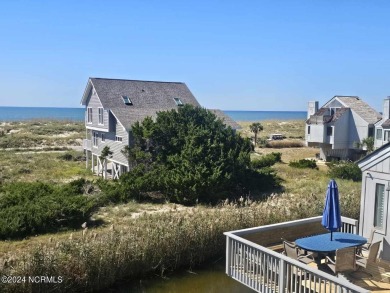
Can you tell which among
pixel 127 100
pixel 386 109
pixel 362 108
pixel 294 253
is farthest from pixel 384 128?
pixel 294 253

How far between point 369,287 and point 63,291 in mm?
7397

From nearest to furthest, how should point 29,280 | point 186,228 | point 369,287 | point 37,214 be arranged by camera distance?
point 369,287 < point 29,280 < point 186,228 < point 37,214

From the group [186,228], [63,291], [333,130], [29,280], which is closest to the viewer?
[29,280]

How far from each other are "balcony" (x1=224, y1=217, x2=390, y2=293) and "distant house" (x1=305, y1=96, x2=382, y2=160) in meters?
24.4

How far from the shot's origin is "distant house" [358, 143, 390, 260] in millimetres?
9273

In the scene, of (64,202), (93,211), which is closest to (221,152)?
(93,211)

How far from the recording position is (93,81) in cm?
2848

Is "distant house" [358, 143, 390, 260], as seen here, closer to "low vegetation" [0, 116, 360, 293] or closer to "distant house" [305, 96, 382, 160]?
"low vegetation" [0, 116, 360, 293]

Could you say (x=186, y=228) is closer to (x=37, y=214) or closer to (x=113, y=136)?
(x=37, y=214)

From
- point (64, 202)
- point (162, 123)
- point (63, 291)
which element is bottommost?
point (63, 291)

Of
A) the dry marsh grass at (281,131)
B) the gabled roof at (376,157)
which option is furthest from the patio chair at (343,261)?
the dry marsh grass at (281,131)

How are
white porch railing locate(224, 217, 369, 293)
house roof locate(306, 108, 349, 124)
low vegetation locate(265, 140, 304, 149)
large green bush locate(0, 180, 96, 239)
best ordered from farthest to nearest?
low vegetation locate(265, 140, 304, 149)
house roof locate(306, 108, 349, 124)
large green bush locate(0, 180, 96, 239)
white porch railing locate(224, 217, 369, 293)

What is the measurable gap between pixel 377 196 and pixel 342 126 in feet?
85.0

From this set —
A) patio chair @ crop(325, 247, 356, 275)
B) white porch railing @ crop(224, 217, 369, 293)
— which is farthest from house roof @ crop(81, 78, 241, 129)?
patio chair @ crop(325, 247, 356, 275)
